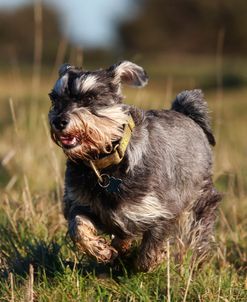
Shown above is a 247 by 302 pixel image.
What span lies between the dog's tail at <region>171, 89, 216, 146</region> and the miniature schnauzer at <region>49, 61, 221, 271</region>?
0.66m

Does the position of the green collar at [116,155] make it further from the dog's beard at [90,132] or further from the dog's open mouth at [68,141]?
the dog's open mouth at [68,141]

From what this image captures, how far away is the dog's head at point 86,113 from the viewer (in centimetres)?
477

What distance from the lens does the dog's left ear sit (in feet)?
17.4

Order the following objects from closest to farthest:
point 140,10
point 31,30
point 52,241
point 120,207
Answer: point 120,207, point 52,241, point 140,10, point 31,30

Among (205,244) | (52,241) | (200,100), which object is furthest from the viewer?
(200,100)

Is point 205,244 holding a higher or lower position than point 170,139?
lower

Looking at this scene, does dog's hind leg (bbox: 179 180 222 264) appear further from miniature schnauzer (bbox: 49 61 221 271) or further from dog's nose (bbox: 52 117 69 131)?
dog's nose (bbox: 52 117 69 131)

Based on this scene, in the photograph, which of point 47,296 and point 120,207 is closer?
point 47,296

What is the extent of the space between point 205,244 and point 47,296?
176cm

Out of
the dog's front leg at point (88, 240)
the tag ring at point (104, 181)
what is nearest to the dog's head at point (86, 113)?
the tag ring at point (104, 181)

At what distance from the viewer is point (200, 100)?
6.37m

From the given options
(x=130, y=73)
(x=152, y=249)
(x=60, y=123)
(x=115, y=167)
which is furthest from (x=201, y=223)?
(x=60, y=123)

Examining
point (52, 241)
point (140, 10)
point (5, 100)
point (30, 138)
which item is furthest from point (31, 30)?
point (52, 241)

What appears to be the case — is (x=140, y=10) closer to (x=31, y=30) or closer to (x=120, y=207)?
(x=31, y=30)
